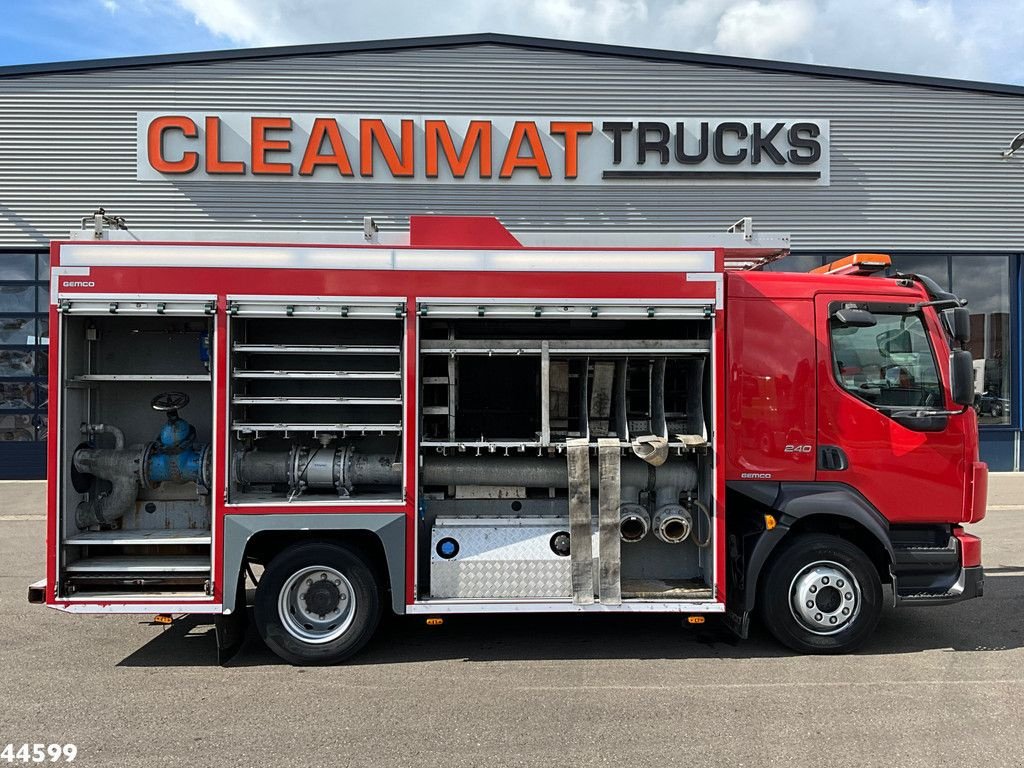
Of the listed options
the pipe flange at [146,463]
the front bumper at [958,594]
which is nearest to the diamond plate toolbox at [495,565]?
the pipe flange at [146,463]

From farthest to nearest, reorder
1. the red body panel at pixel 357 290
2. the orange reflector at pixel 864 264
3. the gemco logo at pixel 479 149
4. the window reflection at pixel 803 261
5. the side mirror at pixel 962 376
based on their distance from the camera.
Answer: the window reflection at pixel 803 261, the gemco logo at pixel 479 149, the orange reflector at pixel 864 264, the side mirror at pixel 962 376, the red body panel at pixel 357 290

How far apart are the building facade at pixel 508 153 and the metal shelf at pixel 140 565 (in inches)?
351

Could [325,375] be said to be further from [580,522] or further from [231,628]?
[580,522]

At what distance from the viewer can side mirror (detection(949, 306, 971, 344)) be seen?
15.0 ft

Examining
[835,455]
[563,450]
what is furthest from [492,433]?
[835,455]

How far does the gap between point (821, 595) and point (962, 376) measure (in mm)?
1716

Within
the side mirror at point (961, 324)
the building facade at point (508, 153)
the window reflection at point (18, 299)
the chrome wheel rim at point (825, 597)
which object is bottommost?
the chrome wheel rim at point (825, 597)

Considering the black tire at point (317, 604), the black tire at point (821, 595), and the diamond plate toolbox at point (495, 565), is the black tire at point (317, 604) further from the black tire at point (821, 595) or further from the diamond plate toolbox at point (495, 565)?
the black tire at point (821, 595)

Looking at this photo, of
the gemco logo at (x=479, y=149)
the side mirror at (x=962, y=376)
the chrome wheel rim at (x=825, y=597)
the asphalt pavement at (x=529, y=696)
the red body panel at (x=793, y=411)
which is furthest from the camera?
the gemco logo at (x=479, y=149)

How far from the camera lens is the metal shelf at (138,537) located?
470 cm

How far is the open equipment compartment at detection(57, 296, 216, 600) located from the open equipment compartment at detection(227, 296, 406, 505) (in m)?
0.26

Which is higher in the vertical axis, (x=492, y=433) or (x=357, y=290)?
(x=357, y=290)

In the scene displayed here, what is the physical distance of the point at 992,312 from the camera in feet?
44.9

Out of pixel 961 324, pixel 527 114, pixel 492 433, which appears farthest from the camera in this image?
pixel 527 114
